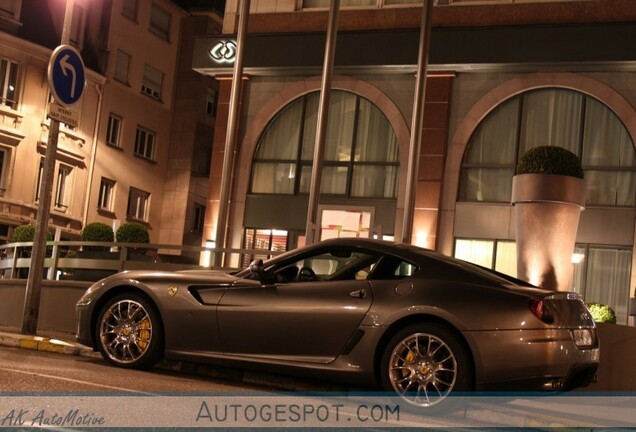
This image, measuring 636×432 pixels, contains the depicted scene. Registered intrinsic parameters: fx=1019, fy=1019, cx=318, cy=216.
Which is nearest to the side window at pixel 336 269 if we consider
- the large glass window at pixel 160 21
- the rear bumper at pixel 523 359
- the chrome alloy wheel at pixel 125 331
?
the rear bumper at pixel 523 359

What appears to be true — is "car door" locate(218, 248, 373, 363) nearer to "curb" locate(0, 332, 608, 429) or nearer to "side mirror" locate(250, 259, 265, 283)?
"side mirror" locate(250, 259, 265, 283)

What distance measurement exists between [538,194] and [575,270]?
11126mm

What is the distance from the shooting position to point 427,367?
27.4 ft

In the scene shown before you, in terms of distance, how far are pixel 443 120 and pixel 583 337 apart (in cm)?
1810

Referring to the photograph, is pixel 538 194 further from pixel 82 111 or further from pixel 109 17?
pixel 109 17

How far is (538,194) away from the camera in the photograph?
14.1 m

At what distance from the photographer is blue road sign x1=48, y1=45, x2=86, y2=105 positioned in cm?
1335

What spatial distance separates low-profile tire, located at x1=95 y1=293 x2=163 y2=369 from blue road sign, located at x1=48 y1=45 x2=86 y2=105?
14.5 ft

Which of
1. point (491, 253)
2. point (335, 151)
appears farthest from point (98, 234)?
point (491, 253)

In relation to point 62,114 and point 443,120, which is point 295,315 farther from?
point 443,120

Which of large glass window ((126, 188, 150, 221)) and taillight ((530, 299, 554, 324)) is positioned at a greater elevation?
large glass window ((126, 188, 150, 221))

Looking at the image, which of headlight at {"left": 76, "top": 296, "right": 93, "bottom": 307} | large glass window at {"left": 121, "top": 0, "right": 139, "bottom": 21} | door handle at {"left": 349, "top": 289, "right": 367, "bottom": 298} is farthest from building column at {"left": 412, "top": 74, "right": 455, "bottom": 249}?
large glass window at {"left": 121, "top": 0, "right": 139, "bottom": 21}

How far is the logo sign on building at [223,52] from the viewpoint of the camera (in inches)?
1099

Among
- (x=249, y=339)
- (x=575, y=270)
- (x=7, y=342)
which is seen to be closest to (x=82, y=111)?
(x=575, y=270)
